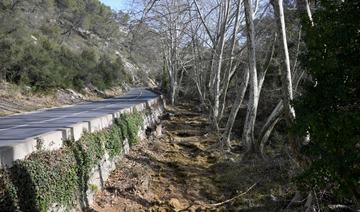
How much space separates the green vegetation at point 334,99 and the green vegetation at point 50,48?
10.3 meters

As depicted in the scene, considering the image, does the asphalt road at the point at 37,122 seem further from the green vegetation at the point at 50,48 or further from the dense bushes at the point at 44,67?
the dense bushes at the point at 44,67

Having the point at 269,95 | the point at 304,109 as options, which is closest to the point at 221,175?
the point at 304,109

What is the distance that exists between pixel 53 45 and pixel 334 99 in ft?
128

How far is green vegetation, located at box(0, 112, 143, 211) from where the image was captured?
7957mm

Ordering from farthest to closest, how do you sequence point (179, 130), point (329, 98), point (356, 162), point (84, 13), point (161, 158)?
point (84, 13) → point (179, 130) → point (161, 158) → point (329, 98) → point (356, 162)

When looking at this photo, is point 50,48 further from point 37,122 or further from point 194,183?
point 194,183

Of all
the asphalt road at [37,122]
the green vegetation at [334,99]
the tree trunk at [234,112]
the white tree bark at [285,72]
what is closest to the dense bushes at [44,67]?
the asphalt road at [37,122]

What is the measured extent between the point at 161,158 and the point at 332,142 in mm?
12813

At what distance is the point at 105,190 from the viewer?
1296 centimetres

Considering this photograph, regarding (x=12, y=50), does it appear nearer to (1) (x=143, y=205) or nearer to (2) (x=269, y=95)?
(2) (x=269, y=95)

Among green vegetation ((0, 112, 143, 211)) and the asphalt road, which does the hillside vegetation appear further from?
green vegetation ((0, 112, 143, 211))

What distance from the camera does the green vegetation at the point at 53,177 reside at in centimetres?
796

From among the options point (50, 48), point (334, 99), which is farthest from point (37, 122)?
point (50, 48)

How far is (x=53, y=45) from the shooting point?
42.3 m
